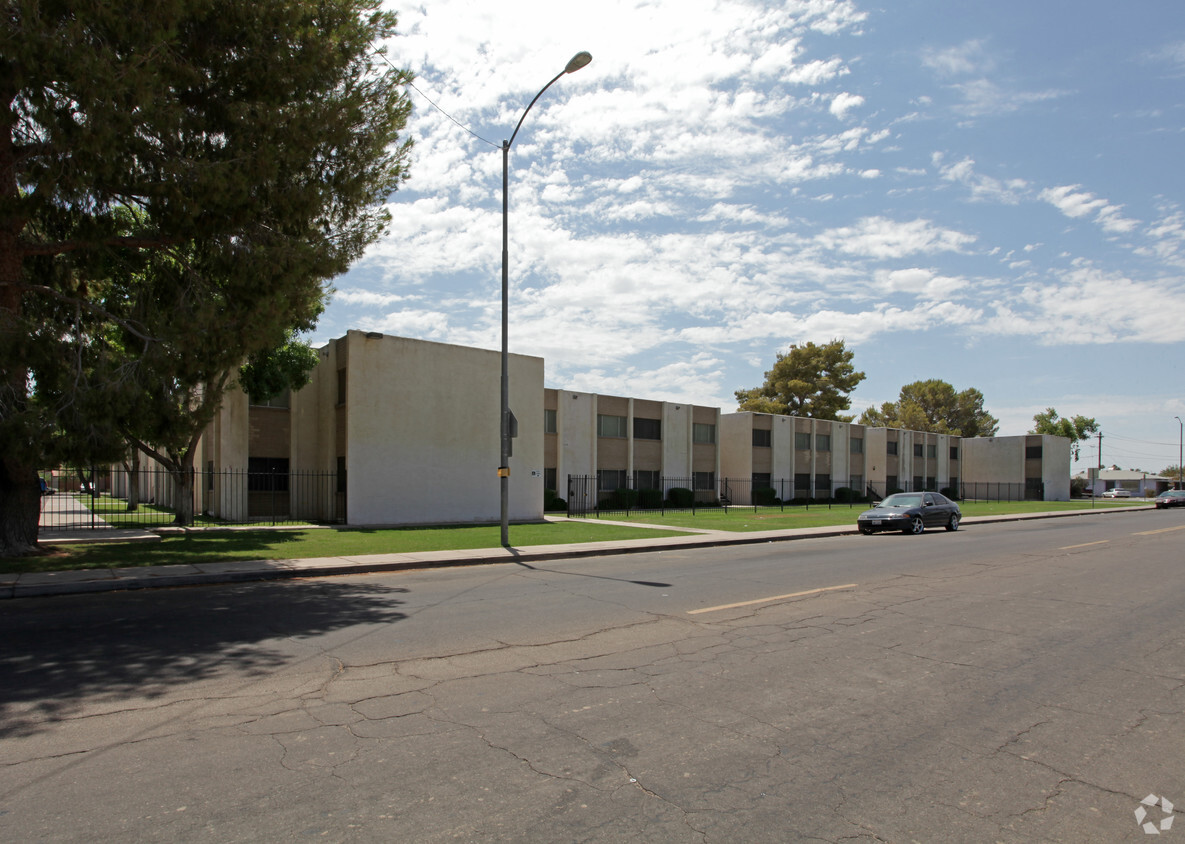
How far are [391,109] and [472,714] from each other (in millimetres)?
15209

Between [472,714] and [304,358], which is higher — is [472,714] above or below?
below

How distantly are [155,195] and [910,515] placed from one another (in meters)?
23.5

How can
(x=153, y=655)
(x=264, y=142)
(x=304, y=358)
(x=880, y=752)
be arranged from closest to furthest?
(x=880, y=752)
(x=153, y=655)
(x=264, y=142)
(x=304, y=358)

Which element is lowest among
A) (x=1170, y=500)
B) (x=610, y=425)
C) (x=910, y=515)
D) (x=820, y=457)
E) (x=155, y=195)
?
(x=1170, y=500)

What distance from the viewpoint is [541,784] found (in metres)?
4.21

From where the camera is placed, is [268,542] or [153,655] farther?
[268,542]

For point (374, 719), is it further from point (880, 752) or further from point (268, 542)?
point (268, 542)

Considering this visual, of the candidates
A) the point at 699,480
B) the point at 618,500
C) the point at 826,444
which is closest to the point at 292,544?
the point at 618,500

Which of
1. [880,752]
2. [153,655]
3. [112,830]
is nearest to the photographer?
[112,830]

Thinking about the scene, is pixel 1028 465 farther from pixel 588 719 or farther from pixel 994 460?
pixel 588 719

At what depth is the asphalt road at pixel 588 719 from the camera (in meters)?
3.85

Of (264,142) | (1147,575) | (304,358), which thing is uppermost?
(264,142)

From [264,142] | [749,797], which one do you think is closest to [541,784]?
[749,797]

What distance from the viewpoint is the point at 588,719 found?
5312 millimetres
